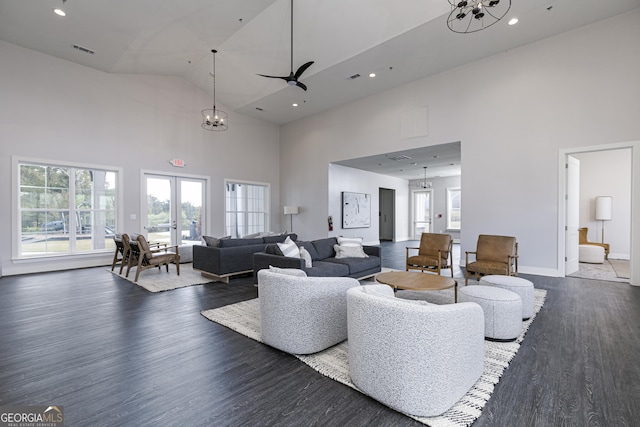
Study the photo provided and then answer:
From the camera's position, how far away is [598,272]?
229 inches

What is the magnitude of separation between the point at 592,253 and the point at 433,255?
444cm

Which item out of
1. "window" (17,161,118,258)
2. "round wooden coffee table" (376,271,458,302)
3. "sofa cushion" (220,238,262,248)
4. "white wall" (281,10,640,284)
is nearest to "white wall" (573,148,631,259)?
"white wall" (281,10,640,284)

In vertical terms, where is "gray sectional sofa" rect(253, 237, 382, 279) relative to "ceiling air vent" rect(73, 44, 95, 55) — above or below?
below

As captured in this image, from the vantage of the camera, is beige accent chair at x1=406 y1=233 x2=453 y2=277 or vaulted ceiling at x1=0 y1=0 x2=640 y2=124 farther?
beige accent chair at x1=406 y1=233 x2=453 y2=277

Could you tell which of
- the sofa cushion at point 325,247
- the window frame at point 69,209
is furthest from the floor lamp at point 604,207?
the window frame at point 69,209

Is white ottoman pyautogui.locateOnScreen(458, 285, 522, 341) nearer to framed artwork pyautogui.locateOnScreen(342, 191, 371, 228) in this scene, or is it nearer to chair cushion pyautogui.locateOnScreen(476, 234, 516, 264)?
chair cushion pyautogui.locateOnScreen(476, 234, 516, 264)

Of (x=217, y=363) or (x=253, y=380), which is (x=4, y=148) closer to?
(x=217, y=363)

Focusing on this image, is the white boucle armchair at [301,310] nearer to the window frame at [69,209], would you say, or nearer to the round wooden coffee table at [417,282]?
the round wooden coffee table at [417,282]

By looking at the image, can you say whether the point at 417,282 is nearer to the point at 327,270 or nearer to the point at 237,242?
the point at 327,270

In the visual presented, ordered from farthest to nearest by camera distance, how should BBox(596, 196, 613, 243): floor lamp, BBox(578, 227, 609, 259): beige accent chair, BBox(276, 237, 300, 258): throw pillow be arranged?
BBox(596, 196, 613, 243): floor lamp
BBox(578, 227, 609, 259): beige accent chair
BBox(276, 237, 300, 258): throw pillow

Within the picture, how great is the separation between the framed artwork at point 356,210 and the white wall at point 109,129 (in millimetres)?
3435

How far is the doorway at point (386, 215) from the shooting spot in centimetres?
1361

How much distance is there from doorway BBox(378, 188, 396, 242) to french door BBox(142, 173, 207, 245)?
8.09 m

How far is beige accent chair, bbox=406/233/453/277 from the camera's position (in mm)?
5113
